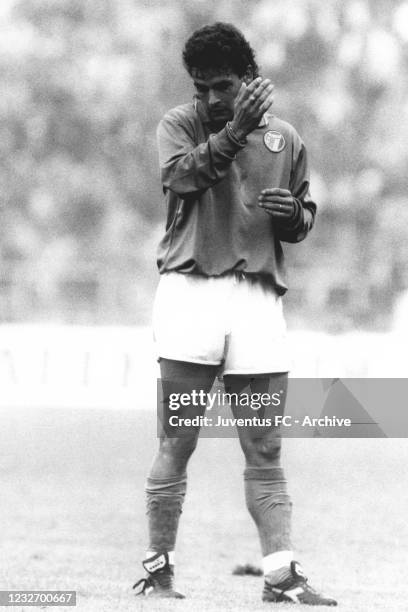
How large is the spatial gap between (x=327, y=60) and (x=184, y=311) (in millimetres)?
13208

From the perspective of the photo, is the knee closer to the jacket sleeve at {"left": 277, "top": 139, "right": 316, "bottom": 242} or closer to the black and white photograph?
the black and white photograph

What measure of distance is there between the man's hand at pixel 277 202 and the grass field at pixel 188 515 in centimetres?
107

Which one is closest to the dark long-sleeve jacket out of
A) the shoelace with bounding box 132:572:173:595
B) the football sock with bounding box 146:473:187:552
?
the football sock with bounding box 146:473:187:552

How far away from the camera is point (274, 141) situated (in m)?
4.12

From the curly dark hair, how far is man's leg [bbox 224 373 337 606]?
880 mm

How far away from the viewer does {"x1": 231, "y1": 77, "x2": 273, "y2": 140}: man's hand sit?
384cm

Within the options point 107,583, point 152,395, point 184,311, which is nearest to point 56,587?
point 107,583

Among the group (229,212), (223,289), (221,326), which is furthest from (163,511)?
(229,212)

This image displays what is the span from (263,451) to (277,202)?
706 mm

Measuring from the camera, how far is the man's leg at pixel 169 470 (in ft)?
13.4

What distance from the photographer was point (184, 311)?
411 centimetres

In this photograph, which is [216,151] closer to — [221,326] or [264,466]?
[221,326]

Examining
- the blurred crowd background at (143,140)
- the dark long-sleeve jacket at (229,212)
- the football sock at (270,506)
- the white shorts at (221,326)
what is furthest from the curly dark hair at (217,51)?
the blurred crowd background at (143,140)

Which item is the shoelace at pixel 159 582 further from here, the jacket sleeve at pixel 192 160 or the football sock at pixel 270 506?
the jacket sleeve at pixel 192 160
